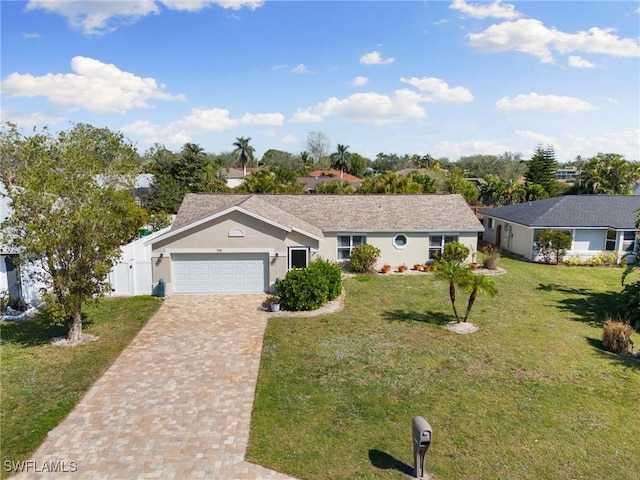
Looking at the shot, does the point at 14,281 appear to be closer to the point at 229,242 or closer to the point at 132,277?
the point at 132,277

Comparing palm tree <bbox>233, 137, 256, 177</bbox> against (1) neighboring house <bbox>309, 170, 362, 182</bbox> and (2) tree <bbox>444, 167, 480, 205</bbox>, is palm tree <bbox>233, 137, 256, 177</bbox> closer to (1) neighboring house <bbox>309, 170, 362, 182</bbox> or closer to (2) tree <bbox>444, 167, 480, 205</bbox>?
(1) neighboring house <bbox>309, 170, 362, 182</bbox>

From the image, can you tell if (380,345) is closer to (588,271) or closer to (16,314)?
(16,314)

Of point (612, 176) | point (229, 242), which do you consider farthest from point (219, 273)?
point (612, 176)

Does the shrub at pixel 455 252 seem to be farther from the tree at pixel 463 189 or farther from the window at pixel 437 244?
the tree at pixel 463 189

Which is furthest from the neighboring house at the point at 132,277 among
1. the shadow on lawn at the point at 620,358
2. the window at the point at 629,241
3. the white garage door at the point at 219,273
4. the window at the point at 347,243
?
the window at the point at 629,241

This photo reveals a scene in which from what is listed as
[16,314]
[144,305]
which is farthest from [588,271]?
[16,314]

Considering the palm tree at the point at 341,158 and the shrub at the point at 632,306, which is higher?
the palm tree at the point at 341,158
